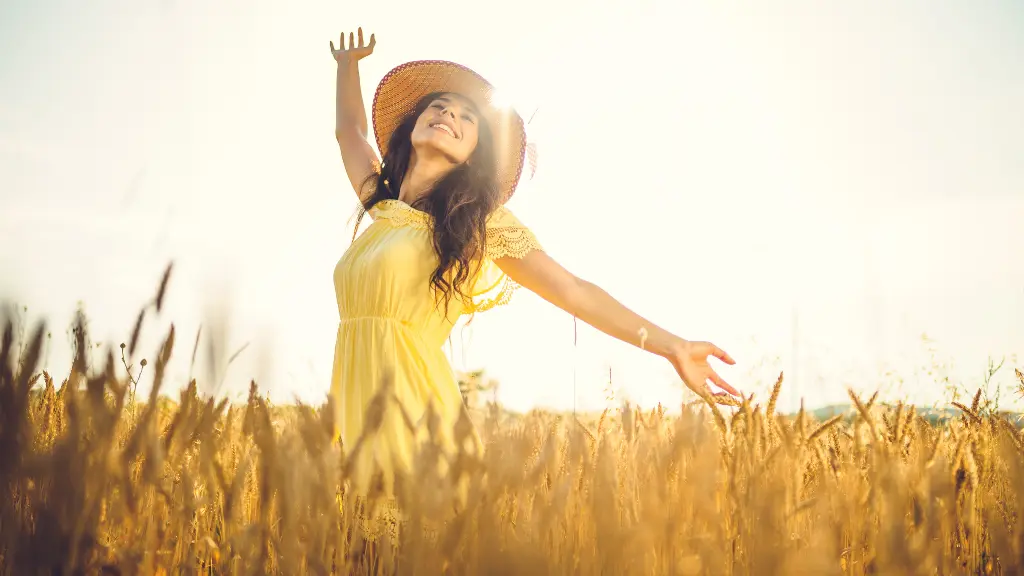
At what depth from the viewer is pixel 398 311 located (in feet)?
9.21

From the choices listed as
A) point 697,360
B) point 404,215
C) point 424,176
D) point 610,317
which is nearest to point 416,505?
point 697,360

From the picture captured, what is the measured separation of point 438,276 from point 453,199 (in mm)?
425

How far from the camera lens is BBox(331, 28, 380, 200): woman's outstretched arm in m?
3.75

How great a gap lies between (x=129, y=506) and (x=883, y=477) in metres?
0.98

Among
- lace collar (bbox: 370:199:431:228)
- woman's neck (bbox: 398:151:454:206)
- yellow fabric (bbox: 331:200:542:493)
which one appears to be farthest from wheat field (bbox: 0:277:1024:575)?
Answer: woman's neck (bbox: 398:151:454:206)

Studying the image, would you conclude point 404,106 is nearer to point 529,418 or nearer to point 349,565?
point 529,418

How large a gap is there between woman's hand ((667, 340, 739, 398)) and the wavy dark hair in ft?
3.10

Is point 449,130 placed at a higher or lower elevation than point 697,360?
higher

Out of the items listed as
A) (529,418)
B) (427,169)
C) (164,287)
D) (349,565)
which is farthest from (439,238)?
(349,565)

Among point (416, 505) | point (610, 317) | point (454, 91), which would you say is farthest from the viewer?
point (454, 91)

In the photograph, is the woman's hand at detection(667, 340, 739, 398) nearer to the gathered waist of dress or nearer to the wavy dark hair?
the wavy dark hair

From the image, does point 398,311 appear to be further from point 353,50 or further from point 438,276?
point 353,50

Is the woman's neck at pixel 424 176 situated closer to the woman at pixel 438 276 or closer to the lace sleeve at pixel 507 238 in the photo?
the woman at pixel 438 276

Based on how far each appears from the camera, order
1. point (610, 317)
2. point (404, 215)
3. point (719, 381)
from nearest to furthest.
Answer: point (719, 381), point (610, 317), point (404, 215)
